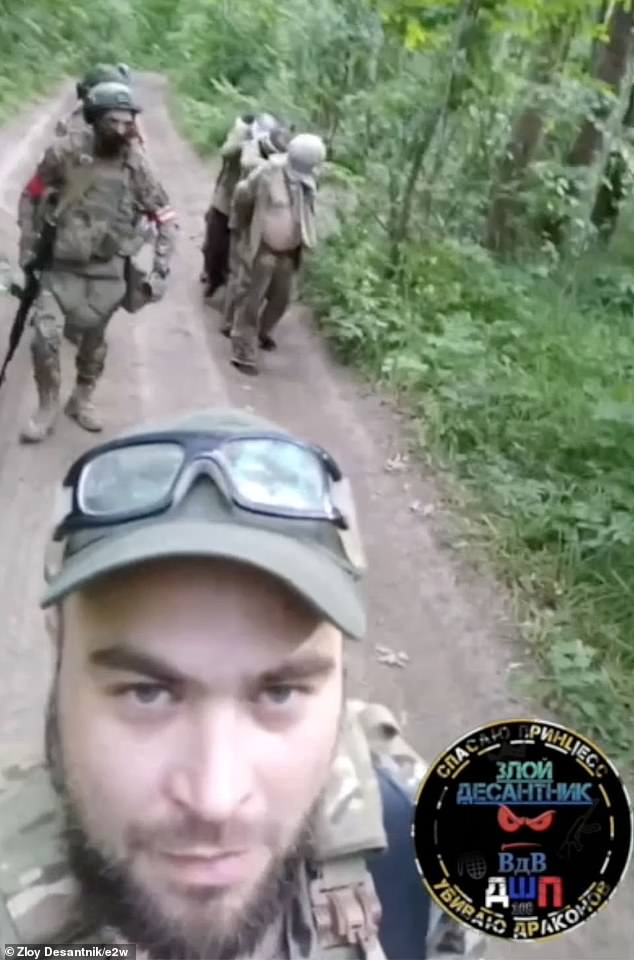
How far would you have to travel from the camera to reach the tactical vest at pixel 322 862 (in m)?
1.06

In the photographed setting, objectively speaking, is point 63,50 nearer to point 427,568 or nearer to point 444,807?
point 427,568

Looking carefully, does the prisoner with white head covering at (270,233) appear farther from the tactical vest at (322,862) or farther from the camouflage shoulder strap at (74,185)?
the tactical vest at (322,862)

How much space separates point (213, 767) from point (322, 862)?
19cm

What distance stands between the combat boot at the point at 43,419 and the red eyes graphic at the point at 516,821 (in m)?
4.70

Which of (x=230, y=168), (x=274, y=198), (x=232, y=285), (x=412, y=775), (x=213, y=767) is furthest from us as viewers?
(x=230, y=168)

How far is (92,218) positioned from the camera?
5.22 m

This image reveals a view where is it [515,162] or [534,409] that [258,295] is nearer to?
[534,409]

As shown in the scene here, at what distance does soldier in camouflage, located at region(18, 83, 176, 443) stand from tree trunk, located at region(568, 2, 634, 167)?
4.79 metres

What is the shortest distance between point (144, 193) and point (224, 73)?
14.7 meters

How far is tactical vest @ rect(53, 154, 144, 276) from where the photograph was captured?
16.9ft

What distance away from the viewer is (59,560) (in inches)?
41.4

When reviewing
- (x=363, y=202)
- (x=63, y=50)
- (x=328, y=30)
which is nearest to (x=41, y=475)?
(x=363, y=202)

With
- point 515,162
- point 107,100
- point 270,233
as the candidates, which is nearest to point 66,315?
point 107,100

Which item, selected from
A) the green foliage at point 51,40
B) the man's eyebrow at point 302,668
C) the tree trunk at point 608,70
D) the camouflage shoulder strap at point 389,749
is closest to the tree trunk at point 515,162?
the tree trunk at point 608,70
